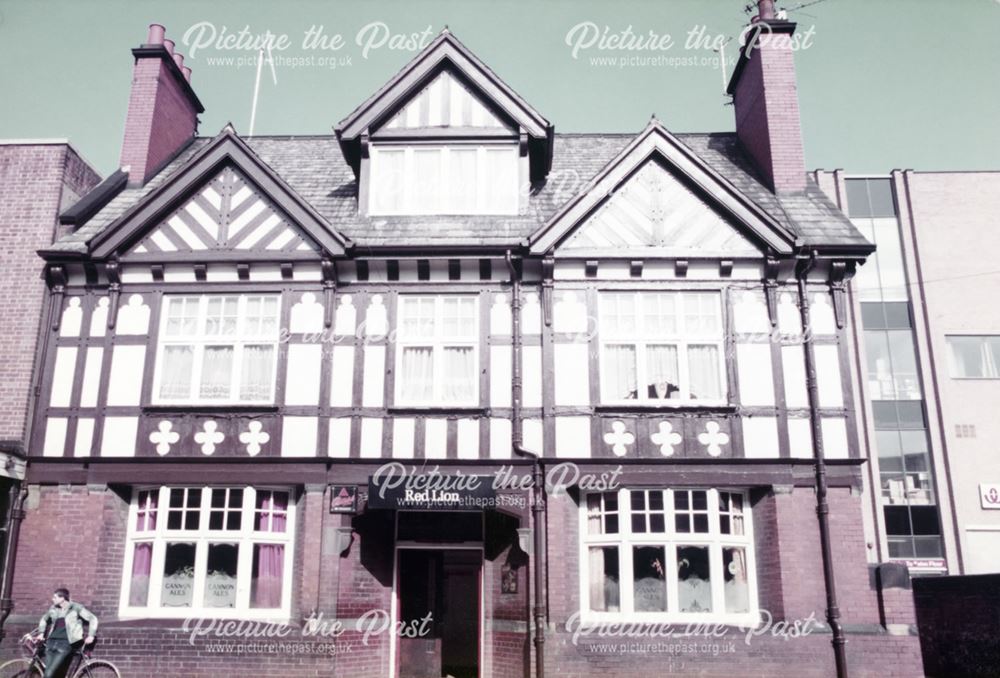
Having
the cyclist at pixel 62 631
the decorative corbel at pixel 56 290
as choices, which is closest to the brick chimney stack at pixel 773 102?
the decorative corbel at pixel 56 290

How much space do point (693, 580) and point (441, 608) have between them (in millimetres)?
4301

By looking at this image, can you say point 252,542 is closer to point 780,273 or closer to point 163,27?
point 780,273

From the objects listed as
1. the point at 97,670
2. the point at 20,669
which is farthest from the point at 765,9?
the point at 20,669

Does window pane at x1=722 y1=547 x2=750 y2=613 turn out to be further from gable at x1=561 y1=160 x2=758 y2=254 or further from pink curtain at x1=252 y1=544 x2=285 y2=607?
pink curtain at x1=252 y1=544 x2=285 y2=607

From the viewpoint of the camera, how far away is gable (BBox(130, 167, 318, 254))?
1384cm

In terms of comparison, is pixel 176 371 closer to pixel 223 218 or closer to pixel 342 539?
pixel 223 218

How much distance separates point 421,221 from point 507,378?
3473 mm

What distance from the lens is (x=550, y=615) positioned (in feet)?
39.5

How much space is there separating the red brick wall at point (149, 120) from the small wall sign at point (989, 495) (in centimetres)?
2848

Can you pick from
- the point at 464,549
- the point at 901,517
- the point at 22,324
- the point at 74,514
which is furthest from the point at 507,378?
the point at 901,517

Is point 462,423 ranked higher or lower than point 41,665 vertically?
higher

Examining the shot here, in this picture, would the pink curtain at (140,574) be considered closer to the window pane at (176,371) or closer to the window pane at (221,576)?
the window pane at (221,576)

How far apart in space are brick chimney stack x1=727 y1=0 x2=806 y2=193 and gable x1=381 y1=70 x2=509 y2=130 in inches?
207

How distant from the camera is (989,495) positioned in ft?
91.1
